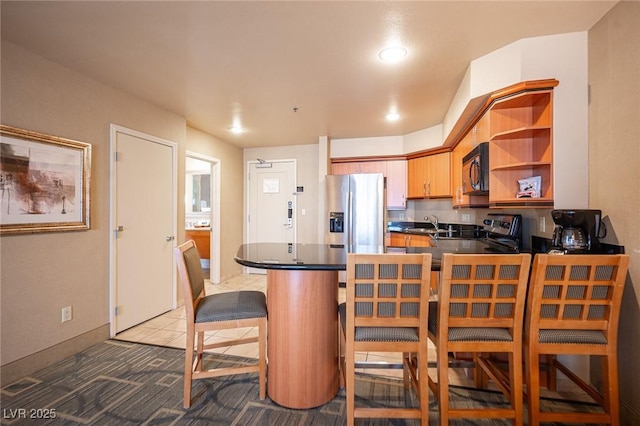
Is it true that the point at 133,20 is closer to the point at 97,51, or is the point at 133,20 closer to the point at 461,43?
the point at 97,51

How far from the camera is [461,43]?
1972mm

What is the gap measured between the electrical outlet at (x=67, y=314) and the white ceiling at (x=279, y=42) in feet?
6.57

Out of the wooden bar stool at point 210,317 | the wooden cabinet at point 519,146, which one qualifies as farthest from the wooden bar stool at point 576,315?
the wooden bar stool at point 210,317

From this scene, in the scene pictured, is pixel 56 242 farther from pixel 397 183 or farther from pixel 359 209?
pixel 397 183

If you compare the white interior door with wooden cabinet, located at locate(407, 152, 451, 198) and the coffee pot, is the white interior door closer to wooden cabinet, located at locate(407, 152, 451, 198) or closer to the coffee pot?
wooden cabinet, located at locate(407, 152, 451, 198)

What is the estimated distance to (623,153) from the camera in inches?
61.5

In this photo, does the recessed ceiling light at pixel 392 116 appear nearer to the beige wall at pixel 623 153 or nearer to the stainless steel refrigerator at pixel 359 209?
the stainless steel refrigerator at pixel 359 209

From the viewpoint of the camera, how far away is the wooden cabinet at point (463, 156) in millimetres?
2385

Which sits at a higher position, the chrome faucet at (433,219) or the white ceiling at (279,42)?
the white ceiling at (279,42)

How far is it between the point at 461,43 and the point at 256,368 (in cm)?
258

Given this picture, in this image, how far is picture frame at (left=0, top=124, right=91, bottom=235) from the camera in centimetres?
197

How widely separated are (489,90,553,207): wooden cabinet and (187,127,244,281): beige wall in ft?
12.2

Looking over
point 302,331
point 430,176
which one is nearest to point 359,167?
point 430,176

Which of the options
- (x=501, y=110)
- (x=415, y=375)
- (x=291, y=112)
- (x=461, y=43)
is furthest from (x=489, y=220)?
(x=291, y=112)
